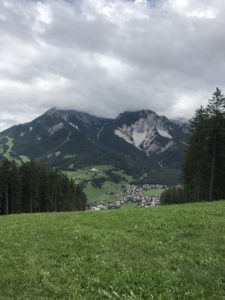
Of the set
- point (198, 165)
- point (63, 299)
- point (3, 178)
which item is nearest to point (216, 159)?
point (198, 165)

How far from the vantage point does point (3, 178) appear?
262 feet

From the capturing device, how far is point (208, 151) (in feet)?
216

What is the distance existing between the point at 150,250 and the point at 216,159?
52.0 meters

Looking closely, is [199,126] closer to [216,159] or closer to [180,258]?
[216,159]

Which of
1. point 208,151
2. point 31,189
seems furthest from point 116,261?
point 31,189

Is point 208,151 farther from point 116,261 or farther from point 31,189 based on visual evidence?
point 116,261

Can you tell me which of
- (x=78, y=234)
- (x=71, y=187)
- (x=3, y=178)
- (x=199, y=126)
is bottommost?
(x=71, y=187)

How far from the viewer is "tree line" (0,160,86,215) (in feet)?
268

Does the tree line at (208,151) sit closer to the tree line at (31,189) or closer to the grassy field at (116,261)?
the tree line at (31,189)

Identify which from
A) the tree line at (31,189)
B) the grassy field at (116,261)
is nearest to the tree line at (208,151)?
the tree line at (31,189)

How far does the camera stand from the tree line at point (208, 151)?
63.7m

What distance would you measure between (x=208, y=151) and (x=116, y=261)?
5298 centimetres

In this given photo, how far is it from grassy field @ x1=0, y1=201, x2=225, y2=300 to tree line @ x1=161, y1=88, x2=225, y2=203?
136 ft

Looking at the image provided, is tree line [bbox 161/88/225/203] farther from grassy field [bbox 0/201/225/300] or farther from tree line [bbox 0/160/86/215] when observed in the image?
grassy field [bbox 0/201/225/300]
